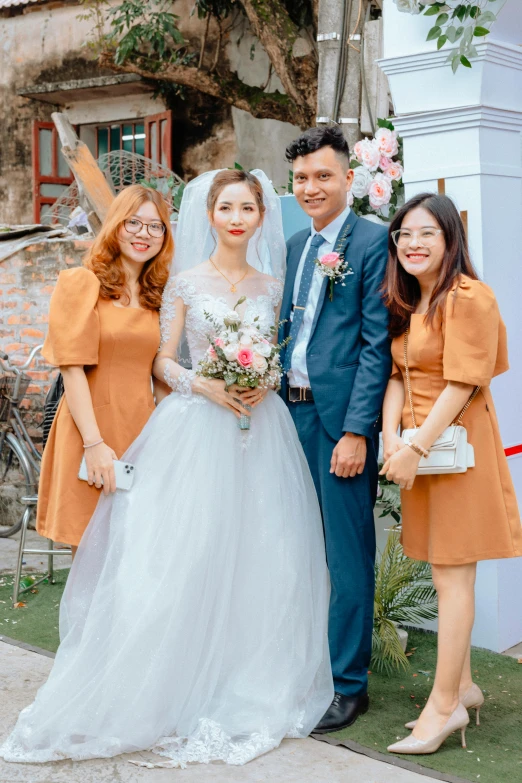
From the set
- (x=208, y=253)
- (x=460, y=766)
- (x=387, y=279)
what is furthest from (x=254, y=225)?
(x=460, y=766)

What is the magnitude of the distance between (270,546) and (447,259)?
1.26 meters

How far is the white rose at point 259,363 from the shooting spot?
3.39 metres

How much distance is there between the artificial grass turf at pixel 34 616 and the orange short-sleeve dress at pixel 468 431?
2.19 meters

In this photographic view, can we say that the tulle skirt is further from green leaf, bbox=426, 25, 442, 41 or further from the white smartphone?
green leaf, bbox=426, 25, 442, 41

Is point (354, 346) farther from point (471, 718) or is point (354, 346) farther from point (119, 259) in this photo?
point (471, 718)

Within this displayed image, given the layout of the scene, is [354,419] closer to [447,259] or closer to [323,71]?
[447,259]

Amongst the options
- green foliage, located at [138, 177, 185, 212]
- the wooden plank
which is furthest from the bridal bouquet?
the wooden plank

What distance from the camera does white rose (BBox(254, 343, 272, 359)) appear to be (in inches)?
135

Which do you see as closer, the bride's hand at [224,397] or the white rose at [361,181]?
the bride's hand at [224,397]

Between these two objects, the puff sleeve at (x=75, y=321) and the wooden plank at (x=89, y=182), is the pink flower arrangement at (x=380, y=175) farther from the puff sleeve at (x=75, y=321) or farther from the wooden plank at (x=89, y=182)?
the wooden plank at (x=89, y=182)

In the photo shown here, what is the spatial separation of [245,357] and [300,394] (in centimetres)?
40

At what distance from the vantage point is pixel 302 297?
3.67 meters

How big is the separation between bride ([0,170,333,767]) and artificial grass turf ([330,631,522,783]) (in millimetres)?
259

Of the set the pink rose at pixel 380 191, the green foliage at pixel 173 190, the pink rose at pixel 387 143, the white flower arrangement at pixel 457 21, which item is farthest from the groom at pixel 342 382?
the green foliage at pixel 173 190
